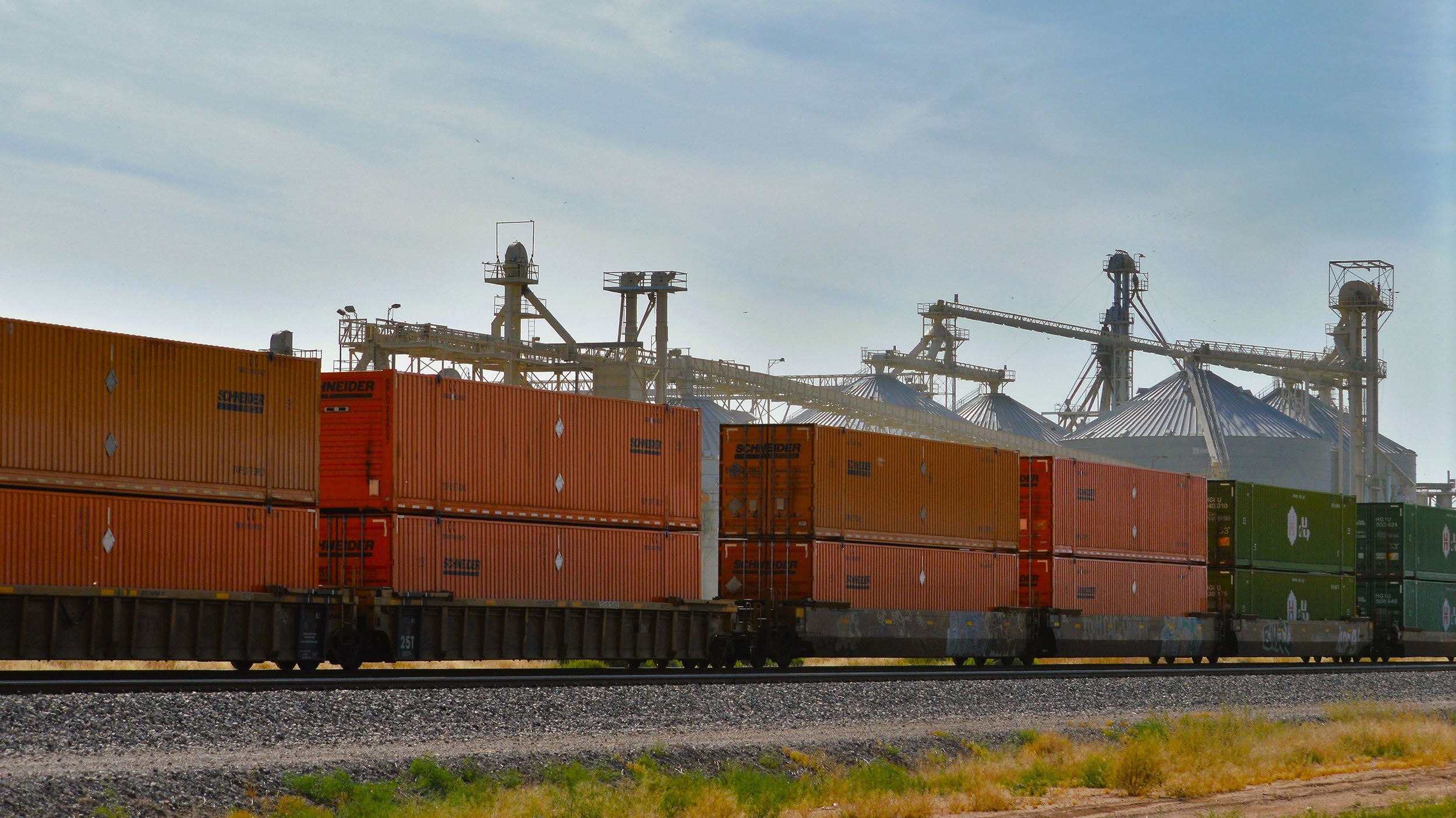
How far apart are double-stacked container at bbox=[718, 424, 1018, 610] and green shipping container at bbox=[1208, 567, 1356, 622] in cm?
1006

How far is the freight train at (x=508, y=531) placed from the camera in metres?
18.9

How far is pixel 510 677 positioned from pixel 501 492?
9.44 feet

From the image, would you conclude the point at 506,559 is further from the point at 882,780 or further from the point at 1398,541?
the point at 1398,541

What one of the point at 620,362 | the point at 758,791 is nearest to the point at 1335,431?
the point at 620,362

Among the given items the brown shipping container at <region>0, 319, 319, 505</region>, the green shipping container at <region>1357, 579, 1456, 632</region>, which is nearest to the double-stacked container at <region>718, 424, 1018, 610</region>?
the brown shipping container at <region>0, 319, 319, 505</region>

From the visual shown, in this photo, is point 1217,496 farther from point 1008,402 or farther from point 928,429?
point 1008,402

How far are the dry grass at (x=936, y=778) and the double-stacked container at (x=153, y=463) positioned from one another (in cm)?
750

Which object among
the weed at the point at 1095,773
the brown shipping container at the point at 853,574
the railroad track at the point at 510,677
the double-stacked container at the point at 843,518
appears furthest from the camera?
the double-stacked container at the point at 843,518

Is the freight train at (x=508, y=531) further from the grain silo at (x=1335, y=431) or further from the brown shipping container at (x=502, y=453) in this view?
the grain silo at (x=1335, y=431)

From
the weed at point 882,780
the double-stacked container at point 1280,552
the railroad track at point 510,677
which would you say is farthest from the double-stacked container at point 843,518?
the weed at point 882,780

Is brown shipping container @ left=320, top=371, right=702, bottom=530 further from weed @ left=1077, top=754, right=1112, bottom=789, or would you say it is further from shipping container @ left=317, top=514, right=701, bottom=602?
weed @ left=1077, top=754, right=1112, bottom=789

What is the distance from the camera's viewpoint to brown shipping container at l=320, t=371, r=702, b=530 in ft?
73.3

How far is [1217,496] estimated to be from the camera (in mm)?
38594

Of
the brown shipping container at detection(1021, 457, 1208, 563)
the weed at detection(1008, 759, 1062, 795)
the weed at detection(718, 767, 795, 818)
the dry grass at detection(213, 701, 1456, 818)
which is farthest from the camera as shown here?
the brown shipping container at detection(1021, 457, 1208, 563)
